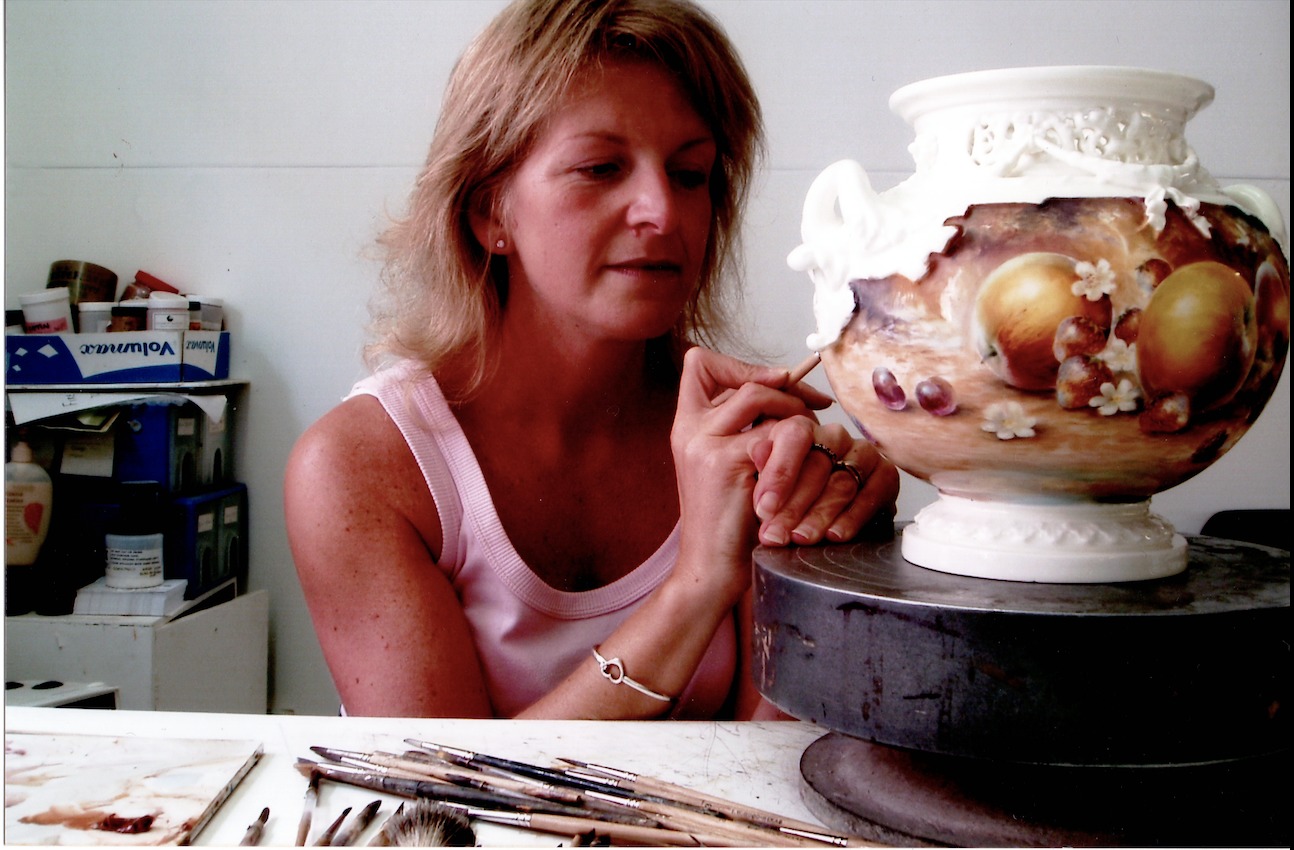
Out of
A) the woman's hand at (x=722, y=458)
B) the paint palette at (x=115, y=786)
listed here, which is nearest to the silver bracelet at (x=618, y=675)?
the woman's hand at (x=722, y=458)

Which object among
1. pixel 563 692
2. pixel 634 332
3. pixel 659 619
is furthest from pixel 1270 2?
pixel 563 692

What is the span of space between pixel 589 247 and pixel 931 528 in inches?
21.7

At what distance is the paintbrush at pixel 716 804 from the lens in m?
0.62

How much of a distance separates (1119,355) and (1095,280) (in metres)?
0.05

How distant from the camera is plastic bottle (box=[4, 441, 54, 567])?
52.7 inches

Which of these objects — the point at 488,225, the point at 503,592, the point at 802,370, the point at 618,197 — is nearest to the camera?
the point at 802,370

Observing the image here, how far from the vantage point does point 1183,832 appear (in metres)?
0.63

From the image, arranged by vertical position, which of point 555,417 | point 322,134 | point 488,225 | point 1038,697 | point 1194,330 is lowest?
point 1038,697

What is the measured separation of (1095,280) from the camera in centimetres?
59

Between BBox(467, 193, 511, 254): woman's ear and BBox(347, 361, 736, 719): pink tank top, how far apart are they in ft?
0.71

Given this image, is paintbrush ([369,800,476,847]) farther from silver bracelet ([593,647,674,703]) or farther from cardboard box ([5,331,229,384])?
cardboard box ([5,331,229,384])

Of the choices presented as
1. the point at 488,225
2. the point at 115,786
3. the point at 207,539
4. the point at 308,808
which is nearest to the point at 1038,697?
the point at 308,808

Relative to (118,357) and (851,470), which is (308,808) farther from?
(118,357)

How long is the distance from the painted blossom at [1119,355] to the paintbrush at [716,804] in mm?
329
